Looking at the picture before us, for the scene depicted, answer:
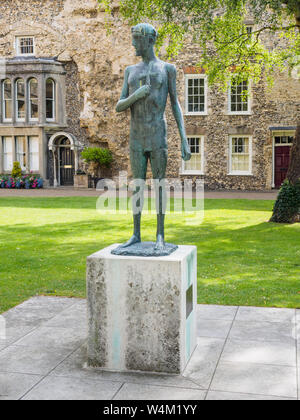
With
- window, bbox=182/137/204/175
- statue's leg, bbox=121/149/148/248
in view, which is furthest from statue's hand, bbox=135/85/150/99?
window, bbox=182/137/204/175

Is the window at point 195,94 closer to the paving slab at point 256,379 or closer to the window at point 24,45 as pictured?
the window at point 24,45

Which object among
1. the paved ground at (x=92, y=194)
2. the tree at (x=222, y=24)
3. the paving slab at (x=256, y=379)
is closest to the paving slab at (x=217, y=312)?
the paving slab at (x=256, y=379)

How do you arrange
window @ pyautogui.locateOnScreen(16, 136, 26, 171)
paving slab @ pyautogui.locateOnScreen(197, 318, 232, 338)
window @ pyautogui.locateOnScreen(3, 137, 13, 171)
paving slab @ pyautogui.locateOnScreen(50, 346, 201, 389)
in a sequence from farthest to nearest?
1. window @ pyautogui.locateOnScreen(3, 137, 13, 171)
2. window @ pyautogui.locateOnScreen(16, 136, 26, 171)
3. paving slab @ pyautogui.locateOnScreen(197, 318, 232, 338)
4. paving slab @ pyautogui.locateOnScreen(50, 346, 201, 389)

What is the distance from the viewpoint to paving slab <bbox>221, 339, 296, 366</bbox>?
5.11 meters

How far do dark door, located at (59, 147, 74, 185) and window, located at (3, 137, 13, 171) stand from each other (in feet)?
9.70

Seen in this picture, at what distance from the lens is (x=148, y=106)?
17.6 ft

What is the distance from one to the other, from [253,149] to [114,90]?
8.12m

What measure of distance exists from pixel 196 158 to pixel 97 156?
5234 mm

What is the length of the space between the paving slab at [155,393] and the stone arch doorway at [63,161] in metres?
26.5

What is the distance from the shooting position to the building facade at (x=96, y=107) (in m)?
27.0

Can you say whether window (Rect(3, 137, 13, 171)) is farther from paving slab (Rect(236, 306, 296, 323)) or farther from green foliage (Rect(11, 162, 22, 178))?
paving slab (Rect(236, 306, 296, 323))

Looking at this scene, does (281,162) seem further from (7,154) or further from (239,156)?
(7,154)

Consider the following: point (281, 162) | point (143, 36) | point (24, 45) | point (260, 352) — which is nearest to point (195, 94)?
point (281, 162)

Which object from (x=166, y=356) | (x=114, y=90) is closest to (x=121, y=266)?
(x=166, y=356)
